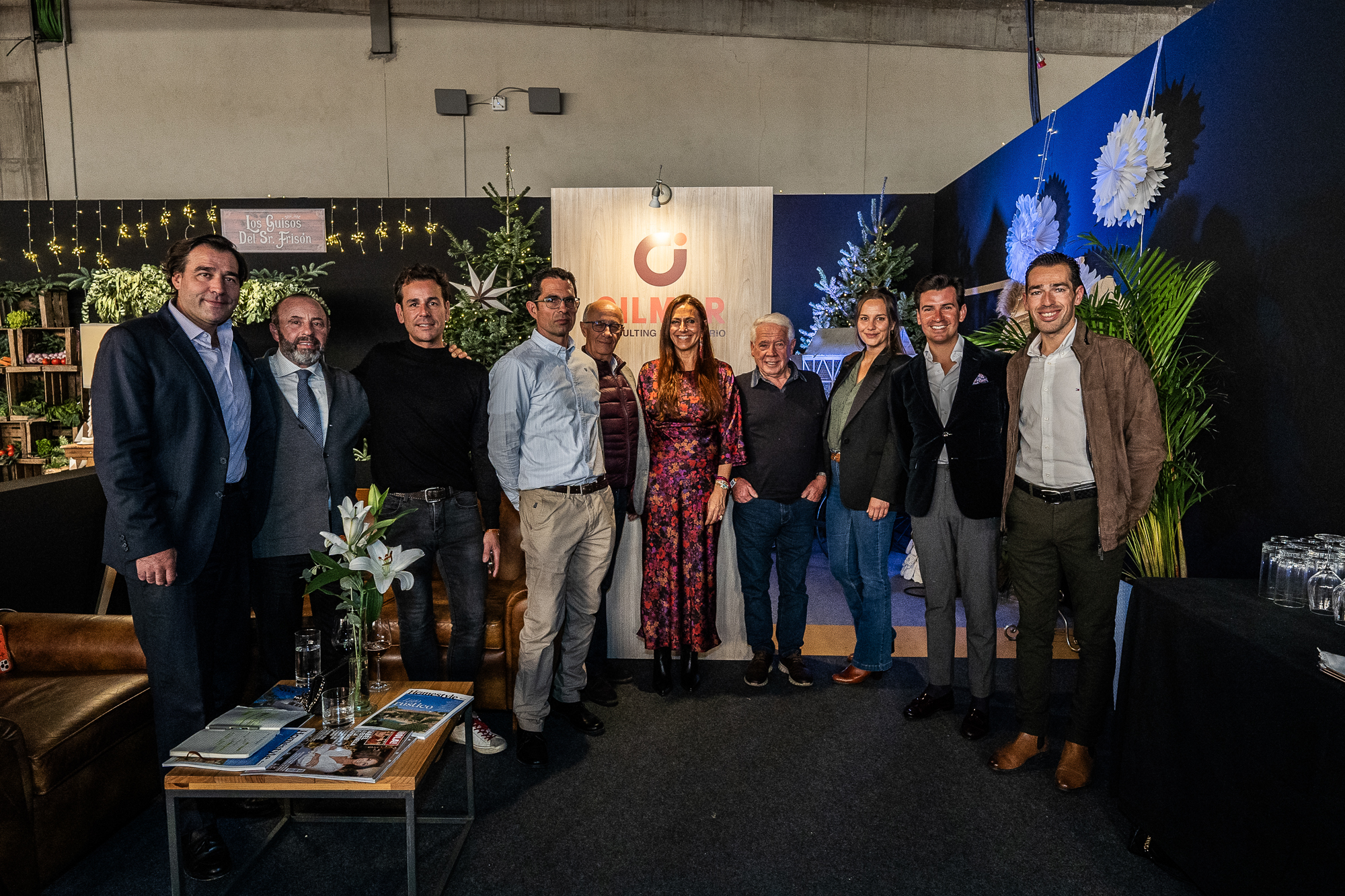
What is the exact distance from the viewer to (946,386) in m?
2.90

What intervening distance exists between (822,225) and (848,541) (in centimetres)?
471

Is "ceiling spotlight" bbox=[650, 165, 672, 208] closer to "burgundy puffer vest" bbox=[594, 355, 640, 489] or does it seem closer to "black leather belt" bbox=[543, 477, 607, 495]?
"burgundy puffer vest" bbox=[594, 355, 640, 489]

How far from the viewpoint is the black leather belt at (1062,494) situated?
249 cm

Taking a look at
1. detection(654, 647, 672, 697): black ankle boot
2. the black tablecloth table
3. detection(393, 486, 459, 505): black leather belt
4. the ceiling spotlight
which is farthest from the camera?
the ceiling spotlight

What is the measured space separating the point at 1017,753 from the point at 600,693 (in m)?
1.73

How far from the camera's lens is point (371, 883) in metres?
2.07

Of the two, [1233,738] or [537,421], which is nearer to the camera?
[1233,738]

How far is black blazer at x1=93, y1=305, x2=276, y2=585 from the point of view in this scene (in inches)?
78.4

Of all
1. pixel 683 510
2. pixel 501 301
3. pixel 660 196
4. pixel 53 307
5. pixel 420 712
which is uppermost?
pixel 660 196

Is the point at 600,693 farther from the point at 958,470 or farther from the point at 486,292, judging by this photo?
the point at 486,292

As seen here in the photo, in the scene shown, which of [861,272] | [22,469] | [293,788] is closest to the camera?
[293,788]

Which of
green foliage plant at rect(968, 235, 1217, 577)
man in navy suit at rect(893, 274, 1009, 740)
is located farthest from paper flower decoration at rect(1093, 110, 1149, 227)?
man in navy suit at rect(893, 274, 1009, 740)

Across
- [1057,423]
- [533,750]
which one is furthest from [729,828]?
[1057,423]

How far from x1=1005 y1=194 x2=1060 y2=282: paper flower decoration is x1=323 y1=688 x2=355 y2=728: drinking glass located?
15.4ft
